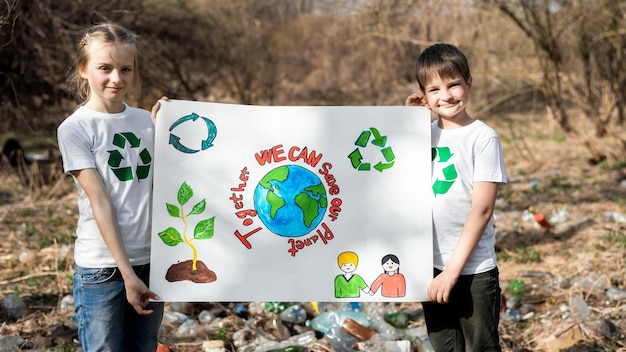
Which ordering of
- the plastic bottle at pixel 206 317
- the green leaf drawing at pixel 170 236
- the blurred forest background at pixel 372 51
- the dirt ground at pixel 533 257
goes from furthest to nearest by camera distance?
the blurred forest background at pixel 372 51 → the plastic bottle at pixel 206 317 → the dirt ground at pixel 533 257 → the green leaf drawing at pixel 170 236

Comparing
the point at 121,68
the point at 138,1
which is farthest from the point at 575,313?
the point at 138,1

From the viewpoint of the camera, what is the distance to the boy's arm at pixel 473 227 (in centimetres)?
228

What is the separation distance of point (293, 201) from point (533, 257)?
3443 mm

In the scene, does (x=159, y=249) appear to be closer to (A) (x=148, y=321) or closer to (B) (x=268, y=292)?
(A) (x=148, y=321)

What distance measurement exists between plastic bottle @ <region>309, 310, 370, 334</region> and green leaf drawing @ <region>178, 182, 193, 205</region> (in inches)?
65.6

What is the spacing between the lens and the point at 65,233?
6.17m

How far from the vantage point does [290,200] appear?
257 cm

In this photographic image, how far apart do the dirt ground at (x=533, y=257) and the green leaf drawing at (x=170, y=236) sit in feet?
5.60

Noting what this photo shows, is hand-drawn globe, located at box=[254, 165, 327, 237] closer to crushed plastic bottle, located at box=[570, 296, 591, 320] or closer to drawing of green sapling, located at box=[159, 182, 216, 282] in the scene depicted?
drawing of green sapling, located at box=[159, 182, 216, 282]

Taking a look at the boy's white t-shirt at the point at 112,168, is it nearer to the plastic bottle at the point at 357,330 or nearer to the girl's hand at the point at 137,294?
the girl's hand at the point at 137,294

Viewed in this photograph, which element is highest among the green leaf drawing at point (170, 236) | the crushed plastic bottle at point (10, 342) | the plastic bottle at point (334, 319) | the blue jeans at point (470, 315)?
the green leaf drawing at point (170, 236)

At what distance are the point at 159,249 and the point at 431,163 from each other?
3.47 feet

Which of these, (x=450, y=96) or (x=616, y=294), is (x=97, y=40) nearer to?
(x=450, y=96)

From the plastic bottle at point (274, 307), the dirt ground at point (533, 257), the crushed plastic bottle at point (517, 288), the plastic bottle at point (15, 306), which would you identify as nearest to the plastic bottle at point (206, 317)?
the plastic bottle at point (274, 307)
